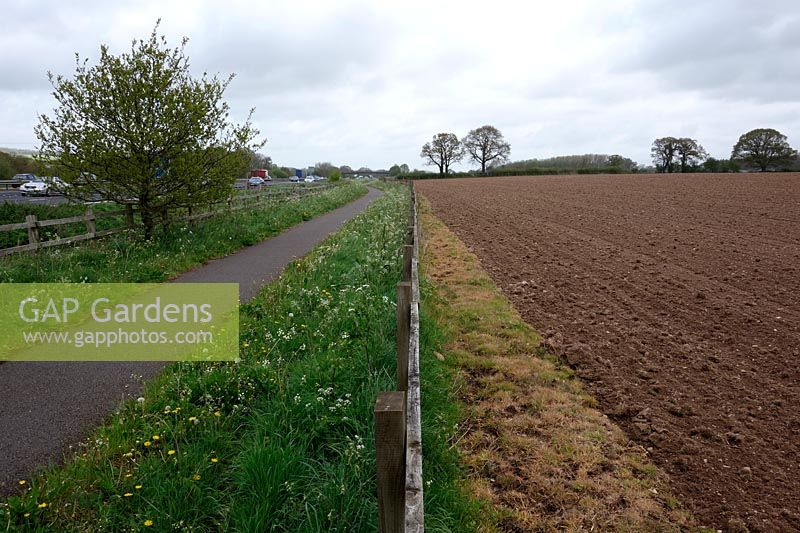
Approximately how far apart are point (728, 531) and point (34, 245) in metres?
10.7

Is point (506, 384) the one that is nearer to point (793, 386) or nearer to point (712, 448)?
point (712, 448)

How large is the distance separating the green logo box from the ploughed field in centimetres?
415

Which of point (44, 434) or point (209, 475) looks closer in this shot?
point (209, 475)

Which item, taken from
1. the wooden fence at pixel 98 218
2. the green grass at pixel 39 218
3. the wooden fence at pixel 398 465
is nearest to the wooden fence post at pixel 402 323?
the wooden fence at pixel 398 465

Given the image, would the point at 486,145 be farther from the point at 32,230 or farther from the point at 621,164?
the point at 32,230

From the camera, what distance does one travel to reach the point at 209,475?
320cm

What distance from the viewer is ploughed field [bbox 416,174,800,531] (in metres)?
3.69

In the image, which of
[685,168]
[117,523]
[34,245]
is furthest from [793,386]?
[685,168]

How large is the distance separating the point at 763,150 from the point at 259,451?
3693 inches

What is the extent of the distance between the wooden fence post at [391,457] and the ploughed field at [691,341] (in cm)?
250

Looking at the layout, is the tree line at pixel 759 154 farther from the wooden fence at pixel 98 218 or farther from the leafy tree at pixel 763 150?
the wooden fence at pixel 98 218

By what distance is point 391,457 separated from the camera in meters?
1.86

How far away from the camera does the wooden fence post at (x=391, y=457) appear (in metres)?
1.76

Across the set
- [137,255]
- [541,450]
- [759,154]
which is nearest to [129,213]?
[137,255]
